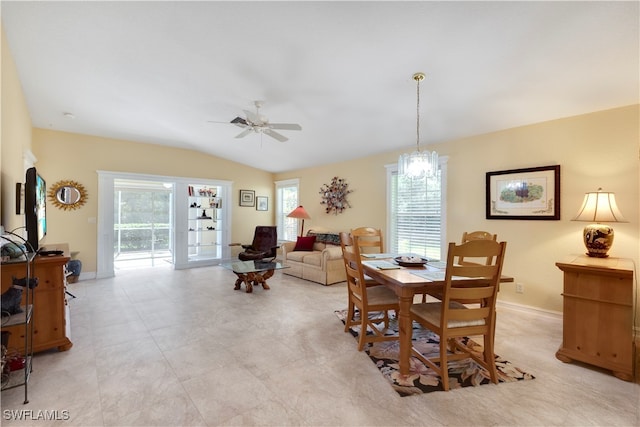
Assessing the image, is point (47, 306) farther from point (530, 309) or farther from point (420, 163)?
point (530, 309)

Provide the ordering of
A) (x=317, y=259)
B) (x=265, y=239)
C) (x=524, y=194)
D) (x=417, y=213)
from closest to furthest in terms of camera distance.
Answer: (x=524, y=194) → (x=417, y=213) → (x=317, y=259) → (x=265, y=239)

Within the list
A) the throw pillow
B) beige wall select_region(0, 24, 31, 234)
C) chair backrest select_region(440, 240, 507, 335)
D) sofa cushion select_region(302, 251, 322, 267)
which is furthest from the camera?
the throw pillow

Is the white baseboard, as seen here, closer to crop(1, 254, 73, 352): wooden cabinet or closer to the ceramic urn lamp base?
the ceramic urn lamp base

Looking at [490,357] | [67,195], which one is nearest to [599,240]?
[490,357]

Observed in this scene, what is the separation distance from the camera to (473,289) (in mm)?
1990

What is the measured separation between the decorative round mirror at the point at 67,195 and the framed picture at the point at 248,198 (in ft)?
9.99

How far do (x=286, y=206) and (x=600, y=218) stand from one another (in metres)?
5.96


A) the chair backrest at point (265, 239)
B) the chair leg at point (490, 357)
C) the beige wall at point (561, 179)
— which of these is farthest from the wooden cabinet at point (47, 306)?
the beige wall at point (561, 179)

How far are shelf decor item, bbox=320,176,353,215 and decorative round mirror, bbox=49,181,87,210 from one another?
4.53 m

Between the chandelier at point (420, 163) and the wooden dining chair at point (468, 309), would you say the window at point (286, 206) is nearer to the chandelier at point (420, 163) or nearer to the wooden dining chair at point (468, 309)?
the chandelier at point (420, 163)

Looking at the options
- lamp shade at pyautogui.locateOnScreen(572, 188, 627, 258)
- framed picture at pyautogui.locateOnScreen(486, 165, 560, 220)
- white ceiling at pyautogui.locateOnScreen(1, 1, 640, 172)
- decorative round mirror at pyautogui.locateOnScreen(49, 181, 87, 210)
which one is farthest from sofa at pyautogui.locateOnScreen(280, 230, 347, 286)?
decorative round mirror at pyautogui.locateOnScreen(49, 181, 87, 210)

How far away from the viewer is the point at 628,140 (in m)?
2.86

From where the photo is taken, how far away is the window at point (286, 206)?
7.20m

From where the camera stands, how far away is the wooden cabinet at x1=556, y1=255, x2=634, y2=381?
2.13 m
